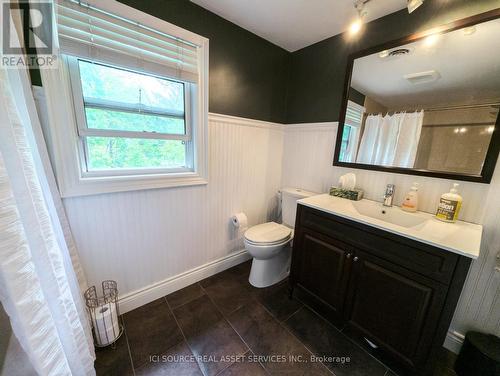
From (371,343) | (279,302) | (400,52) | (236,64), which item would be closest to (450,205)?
(371,343)

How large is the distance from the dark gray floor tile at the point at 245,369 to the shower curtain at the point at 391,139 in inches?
63.0

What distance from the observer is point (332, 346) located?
128 centimetres

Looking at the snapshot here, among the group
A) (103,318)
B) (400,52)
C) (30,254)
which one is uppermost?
(400,52)

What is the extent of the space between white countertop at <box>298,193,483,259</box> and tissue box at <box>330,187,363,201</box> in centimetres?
7

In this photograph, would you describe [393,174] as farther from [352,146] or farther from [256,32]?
[256,32]

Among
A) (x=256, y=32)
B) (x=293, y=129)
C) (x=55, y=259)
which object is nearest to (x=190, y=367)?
(x=55, y=259)

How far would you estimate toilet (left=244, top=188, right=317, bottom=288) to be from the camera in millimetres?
1648

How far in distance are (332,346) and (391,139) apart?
4.89 feet

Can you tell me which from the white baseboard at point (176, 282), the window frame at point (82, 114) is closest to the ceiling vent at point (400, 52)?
the window frame at point (82, 114)

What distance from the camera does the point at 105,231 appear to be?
4.23 feet

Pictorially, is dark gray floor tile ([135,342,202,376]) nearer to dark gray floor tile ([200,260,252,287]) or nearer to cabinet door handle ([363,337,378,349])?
dark gray floor tile ([200,260,252,287])

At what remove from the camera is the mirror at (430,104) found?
109 cm

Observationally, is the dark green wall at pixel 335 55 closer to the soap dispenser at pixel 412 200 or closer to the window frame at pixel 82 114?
the soap dispenser at pixel 412 200

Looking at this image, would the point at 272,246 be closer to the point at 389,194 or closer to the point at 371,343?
the point at 371,343
